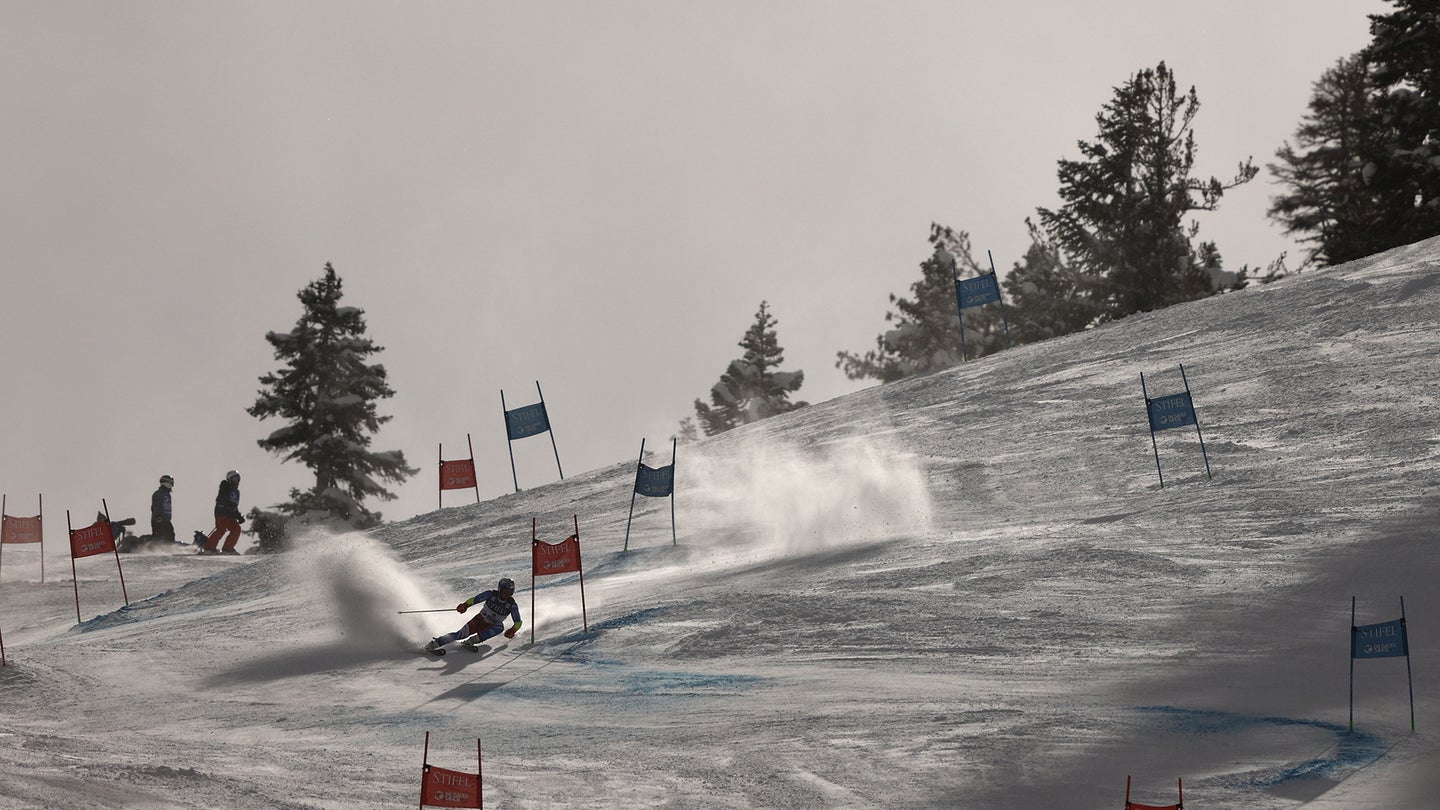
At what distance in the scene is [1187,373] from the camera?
27.9 meters

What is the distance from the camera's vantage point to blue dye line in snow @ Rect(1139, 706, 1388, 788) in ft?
32.9

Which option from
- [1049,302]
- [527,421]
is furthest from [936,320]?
[527,421]

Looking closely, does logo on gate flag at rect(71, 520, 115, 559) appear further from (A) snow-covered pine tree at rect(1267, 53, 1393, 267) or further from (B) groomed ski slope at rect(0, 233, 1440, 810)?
(A) snow-covered pine tree at rect(1267, 53, 1393, 267)

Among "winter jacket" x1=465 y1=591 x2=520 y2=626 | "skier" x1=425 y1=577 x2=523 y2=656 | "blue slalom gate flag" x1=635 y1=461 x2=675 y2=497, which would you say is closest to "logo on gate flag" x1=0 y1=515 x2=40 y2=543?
"blue slalom gate flag" x1=635 y1=461 x2=675 y2=497

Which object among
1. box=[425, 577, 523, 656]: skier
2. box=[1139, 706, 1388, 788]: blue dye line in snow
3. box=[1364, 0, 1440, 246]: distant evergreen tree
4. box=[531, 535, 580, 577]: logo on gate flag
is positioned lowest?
box=[1139, 706, 1388, 788]: blue dye line in snow

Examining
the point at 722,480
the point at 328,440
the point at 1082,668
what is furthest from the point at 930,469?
the point at 328,440

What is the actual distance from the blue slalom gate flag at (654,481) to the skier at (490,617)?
671 cm

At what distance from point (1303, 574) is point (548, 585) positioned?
1062cm

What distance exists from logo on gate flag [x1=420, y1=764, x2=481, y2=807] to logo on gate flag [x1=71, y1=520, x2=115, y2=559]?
15463mm

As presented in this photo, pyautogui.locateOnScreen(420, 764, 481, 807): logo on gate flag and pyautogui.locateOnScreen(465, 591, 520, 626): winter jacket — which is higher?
pyautogui.locateOnScreen(465, 591, 520, 626): winter jacket

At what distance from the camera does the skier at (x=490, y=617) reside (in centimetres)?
1652

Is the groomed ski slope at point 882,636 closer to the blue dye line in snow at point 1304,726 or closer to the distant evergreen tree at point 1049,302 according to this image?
the blue dye line in snow at point 1304,726

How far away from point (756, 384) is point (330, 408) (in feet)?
72.7

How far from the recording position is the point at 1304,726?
11.0 metres
